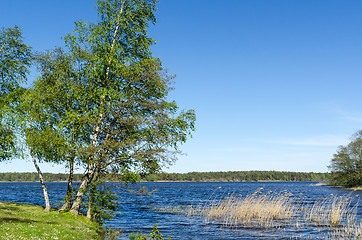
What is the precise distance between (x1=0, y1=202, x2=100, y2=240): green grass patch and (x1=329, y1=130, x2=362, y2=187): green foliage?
106173mm

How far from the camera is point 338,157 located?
365 feet

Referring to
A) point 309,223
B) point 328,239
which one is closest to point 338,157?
point 309,223


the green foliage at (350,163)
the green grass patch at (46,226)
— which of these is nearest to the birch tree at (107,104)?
the green grass patch at (46,226)


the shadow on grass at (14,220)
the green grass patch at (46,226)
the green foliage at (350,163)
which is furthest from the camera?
the green foliage at (350,163)

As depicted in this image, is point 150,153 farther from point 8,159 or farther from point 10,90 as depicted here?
point 10,90

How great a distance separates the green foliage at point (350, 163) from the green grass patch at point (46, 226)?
106 m

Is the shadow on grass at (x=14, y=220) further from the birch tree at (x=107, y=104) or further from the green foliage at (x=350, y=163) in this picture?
the green foliage at (x=350, y=163)

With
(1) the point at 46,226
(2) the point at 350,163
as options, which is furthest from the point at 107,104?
(2) the point at 350,163

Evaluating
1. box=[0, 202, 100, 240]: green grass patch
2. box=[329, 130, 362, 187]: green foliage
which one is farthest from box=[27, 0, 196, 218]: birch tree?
box=[329, 130, 362, 187]: green foliage

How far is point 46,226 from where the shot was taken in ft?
70.6

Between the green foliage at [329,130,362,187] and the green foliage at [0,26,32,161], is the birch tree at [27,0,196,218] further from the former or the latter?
the green foliage at [329,130,362,187]

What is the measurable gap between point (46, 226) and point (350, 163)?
366 ft

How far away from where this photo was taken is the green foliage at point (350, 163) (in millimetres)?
107812

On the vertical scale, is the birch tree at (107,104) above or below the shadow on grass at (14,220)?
above
